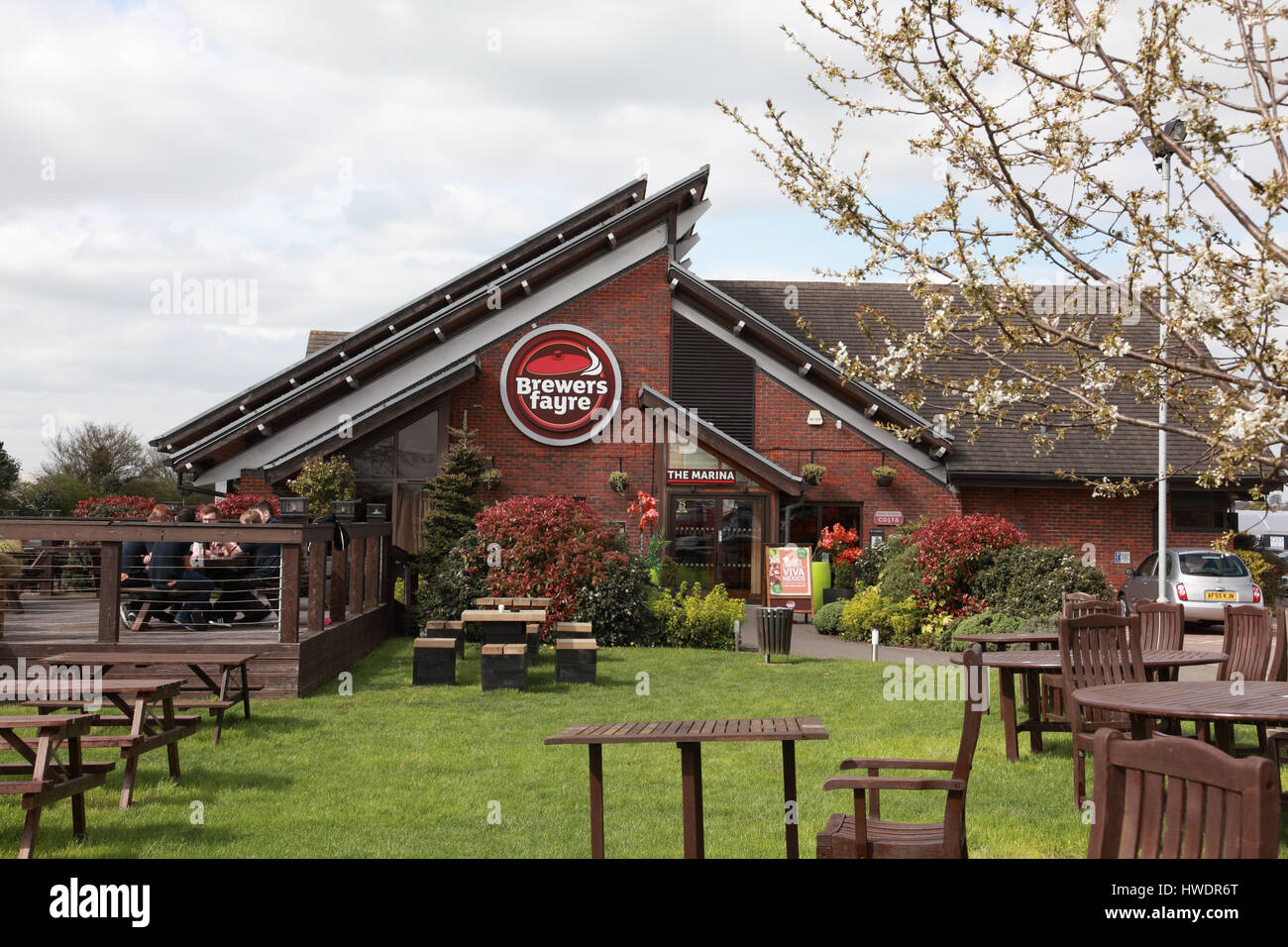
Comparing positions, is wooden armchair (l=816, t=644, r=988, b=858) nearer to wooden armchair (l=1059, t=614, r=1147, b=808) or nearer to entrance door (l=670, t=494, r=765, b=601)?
wooden armchair (l=1059, t=614, r=1147, b=808)

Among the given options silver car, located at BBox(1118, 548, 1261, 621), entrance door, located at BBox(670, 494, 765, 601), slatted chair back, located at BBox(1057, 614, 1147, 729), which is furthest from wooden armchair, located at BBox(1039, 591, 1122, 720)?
entrance door, located at BBox(670, 494, 765, 601)

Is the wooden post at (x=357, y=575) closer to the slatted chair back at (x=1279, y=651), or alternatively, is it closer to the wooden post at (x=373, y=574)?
the wooden post at (x=373, y=574)

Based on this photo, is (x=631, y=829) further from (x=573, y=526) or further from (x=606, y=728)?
(x=573, y=526)

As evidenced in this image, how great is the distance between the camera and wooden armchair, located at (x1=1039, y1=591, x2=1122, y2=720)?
9.25 metres

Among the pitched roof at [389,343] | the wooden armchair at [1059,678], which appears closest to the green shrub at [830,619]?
the wooden armchair at [1059,678]

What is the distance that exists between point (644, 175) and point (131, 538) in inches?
747

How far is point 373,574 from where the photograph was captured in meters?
17.6

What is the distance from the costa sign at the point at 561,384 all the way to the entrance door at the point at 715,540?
2.49 m

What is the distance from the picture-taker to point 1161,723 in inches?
329

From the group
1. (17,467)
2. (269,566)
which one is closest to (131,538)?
(269,566)

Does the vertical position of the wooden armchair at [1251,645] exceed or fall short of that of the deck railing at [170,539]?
it falls short

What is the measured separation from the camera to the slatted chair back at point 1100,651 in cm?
723

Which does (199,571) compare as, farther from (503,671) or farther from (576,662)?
(576,662)
